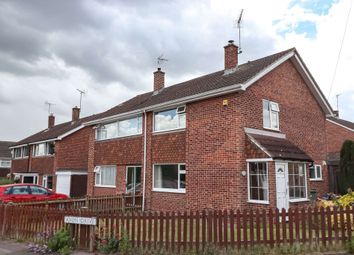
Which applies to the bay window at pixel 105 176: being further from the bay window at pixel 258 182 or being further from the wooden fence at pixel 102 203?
the bay window at pixel 258 182

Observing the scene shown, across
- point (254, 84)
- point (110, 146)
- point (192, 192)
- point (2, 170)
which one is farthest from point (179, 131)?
point (2, 170)

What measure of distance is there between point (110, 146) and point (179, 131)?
254 inches

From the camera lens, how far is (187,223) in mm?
8602

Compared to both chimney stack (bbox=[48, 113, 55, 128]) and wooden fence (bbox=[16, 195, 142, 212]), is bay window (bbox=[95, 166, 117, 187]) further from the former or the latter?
chimney stack (bbox=[48, 113, 55, 128])

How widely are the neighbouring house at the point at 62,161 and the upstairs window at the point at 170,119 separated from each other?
1160cm

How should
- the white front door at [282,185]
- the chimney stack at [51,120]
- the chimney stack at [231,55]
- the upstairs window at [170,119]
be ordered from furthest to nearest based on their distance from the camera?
the chimney stack at [51,120]
the chimney stack at [231,55]
the upstairs window at [170,119]
the white front door at [282,185]

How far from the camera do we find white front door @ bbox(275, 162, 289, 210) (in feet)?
43.4

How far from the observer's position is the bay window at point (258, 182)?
13297 millimetres

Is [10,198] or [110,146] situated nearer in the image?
[10,198]

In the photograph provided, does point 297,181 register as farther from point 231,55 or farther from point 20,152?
point 20,152

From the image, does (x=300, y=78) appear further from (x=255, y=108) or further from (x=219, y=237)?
(x=219, y=237)

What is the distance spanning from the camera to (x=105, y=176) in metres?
21.8

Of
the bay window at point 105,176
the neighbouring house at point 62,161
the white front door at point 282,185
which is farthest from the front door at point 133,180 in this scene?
the neighbouring house at point 62,161

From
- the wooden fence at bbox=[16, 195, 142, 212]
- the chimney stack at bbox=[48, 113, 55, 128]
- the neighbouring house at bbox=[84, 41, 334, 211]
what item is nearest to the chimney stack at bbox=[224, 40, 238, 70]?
the neighbouring house at bbox=[84, 41, 334, 211]
